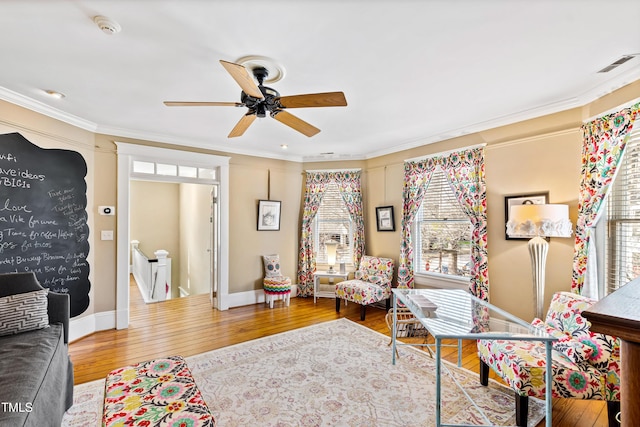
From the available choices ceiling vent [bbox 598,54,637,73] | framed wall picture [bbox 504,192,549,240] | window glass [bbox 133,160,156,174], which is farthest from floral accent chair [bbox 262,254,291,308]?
ceiling vent [bbox 598,54,637,73]

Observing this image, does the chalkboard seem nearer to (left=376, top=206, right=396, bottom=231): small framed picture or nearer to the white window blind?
(left=376, top=206, right=396, bottom=231): small framed picture

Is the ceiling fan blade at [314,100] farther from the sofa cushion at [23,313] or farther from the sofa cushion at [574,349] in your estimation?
the sofa cushion at [23,313]

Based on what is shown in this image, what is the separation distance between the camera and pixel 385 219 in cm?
500

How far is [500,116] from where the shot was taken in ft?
11.1

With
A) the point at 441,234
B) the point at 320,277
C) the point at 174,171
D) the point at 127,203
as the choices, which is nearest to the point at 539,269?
the point at 441,234

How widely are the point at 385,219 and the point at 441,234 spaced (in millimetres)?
980

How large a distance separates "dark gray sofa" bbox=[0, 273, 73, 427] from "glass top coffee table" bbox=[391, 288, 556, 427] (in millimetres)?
2158

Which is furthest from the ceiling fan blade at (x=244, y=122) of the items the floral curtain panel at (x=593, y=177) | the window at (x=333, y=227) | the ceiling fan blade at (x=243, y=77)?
the floral curtain panel at (x=593, y=177)

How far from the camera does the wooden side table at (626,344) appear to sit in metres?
0.64

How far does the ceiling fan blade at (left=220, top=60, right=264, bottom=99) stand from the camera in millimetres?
1748

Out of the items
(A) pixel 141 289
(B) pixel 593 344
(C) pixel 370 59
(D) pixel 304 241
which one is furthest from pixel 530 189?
(A) pixel 141 289

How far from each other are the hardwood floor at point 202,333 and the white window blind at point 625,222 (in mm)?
1115

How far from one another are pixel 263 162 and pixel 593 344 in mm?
4619

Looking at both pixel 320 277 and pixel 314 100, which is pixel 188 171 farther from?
pixel 314 100
